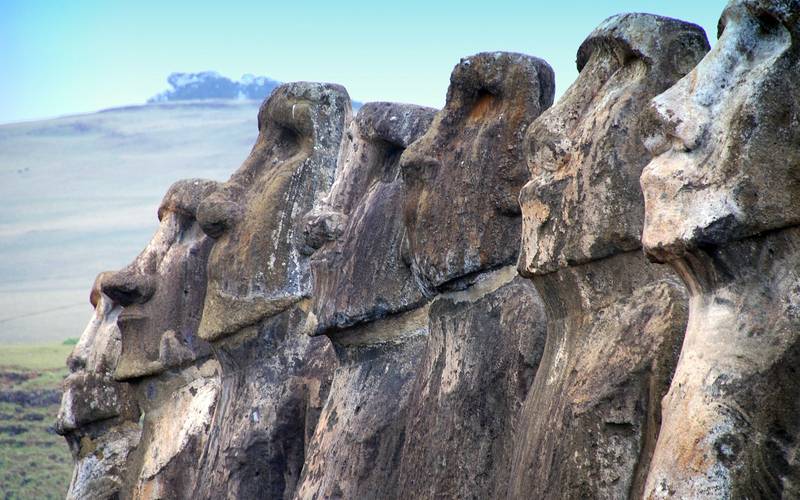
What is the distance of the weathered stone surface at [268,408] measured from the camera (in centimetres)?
655

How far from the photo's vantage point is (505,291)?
4.54 meters

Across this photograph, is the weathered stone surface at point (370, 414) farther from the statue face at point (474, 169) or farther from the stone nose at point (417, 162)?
the stone nose at point (417, 162)

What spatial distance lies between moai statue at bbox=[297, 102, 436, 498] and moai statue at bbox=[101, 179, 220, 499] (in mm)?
2125

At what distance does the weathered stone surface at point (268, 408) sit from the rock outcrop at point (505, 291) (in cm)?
1

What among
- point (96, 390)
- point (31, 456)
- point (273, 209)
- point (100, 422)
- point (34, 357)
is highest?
point (273, 209)

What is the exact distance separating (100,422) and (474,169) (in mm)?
5175

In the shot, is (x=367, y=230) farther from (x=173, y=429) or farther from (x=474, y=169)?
(x=173, y=429)

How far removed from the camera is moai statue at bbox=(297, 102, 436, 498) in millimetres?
5355

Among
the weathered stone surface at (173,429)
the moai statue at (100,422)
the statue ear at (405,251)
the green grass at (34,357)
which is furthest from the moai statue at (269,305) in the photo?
the green grass at (34,357)

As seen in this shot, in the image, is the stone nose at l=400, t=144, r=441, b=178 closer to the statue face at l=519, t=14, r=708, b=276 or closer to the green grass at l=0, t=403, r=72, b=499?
the statue face at l=519, t=14, r=708, b=276

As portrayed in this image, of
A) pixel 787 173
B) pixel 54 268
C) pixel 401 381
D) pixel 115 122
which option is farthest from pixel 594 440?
pixel 115 122

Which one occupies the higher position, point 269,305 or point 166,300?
point 269,305

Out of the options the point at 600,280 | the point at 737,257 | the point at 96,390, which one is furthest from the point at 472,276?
the point at 96,390

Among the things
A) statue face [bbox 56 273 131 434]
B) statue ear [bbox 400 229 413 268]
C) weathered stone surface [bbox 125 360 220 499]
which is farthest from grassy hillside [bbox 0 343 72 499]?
statue ear [bbox 400 229 413 268]
